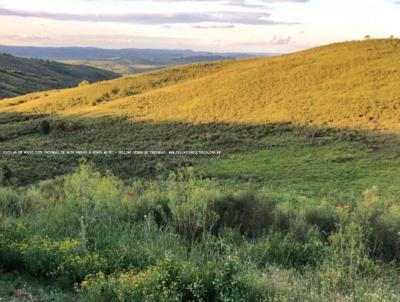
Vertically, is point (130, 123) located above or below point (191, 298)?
below

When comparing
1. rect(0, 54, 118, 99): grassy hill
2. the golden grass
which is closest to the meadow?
the golden grass

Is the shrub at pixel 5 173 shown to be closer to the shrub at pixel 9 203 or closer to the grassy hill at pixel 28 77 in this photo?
the shrub at pixel 9 203

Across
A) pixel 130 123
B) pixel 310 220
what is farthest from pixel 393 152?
pixel 130 123

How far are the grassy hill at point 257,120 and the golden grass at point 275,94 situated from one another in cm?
11

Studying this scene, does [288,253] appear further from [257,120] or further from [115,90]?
[115,90]

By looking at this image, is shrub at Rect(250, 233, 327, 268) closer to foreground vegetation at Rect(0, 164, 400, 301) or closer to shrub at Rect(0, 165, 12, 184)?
foreground vegetation at Rect(0, 164, 400, 301)

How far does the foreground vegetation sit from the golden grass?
25854 mm

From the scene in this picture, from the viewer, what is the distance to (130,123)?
4634cm

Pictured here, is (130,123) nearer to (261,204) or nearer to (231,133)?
(231,133)

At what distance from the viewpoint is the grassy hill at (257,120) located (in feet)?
95.7

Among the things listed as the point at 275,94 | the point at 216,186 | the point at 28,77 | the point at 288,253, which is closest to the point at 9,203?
the point at 288,253

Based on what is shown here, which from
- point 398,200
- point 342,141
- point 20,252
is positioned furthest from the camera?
point 342,141

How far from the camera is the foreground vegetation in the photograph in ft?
22.7

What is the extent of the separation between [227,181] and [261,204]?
12331 mm
